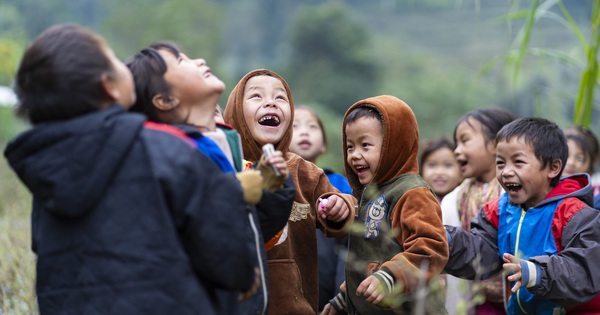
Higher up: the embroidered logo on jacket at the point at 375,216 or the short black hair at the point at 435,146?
the embroidered logo on jacket at the point at 375,216

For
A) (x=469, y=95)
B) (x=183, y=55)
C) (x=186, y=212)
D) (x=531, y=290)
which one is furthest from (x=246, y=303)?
(x=469, y=95)

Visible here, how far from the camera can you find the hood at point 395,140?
3.46 metres

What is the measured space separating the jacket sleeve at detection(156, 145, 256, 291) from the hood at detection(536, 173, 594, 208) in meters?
1.60

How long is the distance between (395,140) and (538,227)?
27.3 inches

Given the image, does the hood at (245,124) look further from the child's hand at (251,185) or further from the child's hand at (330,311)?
the child's hand at (251,185)

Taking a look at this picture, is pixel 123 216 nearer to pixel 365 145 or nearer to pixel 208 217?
pixel 208 217

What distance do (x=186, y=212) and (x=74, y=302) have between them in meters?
0.40

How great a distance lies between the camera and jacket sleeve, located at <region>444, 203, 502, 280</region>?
3.52 meters

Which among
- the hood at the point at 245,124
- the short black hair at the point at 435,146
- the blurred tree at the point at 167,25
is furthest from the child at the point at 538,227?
the blurred tree at the point at 167,25

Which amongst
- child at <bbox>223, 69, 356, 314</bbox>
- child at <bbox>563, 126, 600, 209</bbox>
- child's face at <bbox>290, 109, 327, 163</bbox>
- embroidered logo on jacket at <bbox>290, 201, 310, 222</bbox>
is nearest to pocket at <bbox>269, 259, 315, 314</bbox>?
child at <bbox>223, 69, 356, 314</bbox>

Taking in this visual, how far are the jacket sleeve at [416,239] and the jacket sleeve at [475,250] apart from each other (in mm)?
274

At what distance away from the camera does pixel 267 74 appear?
12.2 ft

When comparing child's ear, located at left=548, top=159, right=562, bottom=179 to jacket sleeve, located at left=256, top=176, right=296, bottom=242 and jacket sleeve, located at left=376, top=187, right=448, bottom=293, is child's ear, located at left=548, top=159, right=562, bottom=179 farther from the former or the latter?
jacket sleeve, located at left=256, top=176, right=296, bottom=242

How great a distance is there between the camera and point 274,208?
278 centimetres
